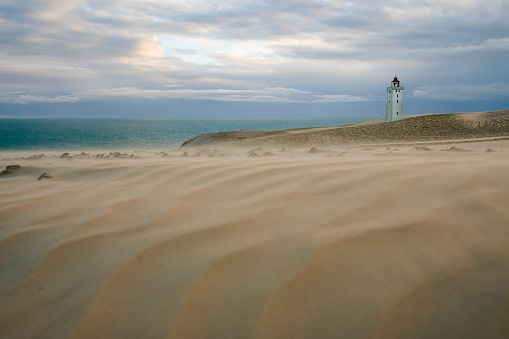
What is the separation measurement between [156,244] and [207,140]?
65.3ft

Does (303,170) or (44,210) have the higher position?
(303,170)

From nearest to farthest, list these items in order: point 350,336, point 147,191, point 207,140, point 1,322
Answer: point 350,336 → point 1,322 → point 147,191 → point 207,140

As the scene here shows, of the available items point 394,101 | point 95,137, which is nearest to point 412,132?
point 394,101

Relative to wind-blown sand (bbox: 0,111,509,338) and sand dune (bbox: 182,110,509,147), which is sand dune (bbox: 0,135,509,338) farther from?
sand dune (bbox: 182,110,509,147)

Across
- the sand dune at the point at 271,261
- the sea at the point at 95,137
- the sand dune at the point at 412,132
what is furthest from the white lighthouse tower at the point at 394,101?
the sand dune at the point at 271,261

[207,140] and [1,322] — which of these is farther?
[207,140]

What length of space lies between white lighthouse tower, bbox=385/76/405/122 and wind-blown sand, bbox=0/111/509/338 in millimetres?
25397

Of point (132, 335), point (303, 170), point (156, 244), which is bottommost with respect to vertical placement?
point (132, 335)

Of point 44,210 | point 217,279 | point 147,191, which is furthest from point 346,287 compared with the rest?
point 44,210

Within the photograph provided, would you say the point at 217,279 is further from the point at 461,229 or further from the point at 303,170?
the point at 303,170

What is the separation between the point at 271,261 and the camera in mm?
1325

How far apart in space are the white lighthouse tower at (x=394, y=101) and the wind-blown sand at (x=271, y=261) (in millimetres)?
25397

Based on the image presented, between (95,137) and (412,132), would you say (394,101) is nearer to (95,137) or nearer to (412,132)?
(412,132)

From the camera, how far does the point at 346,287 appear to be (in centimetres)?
121
